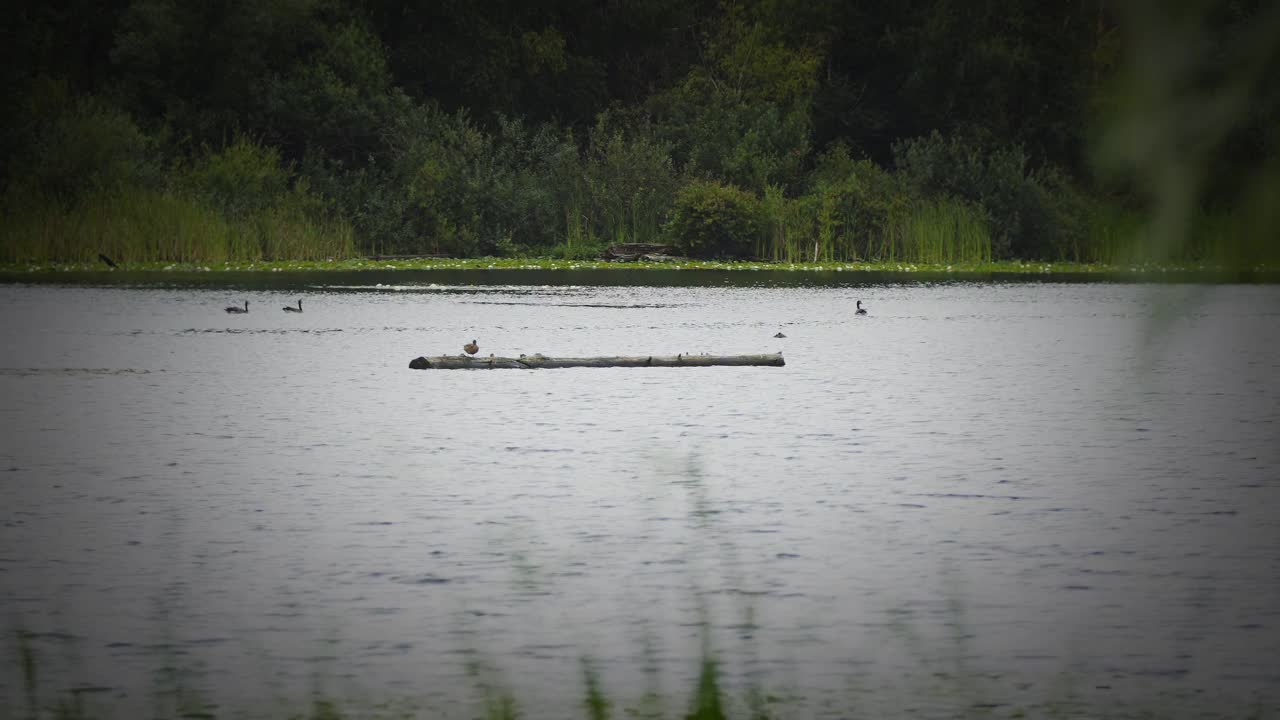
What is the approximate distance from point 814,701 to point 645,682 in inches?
26.4

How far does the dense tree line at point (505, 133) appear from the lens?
158 feet

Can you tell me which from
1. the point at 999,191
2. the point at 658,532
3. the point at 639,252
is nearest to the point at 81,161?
the point at 639,252

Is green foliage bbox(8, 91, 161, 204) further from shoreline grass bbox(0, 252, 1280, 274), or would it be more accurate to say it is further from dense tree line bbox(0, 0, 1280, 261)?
shoreline grass bbox(0, 252, 1280, 274)

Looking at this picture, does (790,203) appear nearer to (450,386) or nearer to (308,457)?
(450,386)

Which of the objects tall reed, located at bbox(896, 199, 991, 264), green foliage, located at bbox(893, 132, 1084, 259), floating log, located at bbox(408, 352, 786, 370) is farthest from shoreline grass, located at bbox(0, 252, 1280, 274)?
floating log, located at bbox(408, 352, 786, 370)

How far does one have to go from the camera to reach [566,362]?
18.6 meters

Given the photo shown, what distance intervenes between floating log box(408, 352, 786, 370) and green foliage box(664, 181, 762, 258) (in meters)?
31.0

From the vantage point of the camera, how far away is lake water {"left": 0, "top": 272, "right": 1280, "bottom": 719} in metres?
5.93

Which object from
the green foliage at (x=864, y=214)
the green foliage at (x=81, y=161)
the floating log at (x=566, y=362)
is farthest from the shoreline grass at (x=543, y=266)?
the floating log at (x=566, y=362)

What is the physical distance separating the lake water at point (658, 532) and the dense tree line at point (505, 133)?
2934 centimetres

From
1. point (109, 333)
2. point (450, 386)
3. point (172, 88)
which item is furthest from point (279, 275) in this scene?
point (450, 386)

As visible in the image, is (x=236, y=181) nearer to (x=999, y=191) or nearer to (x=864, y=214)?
(x=864, y=214)

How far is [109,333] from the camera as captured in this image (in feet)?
79.2

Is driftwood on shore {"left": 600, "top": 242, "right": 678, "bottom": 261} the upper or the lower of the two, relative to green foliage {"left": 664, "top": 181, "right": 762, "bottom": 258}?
lower
